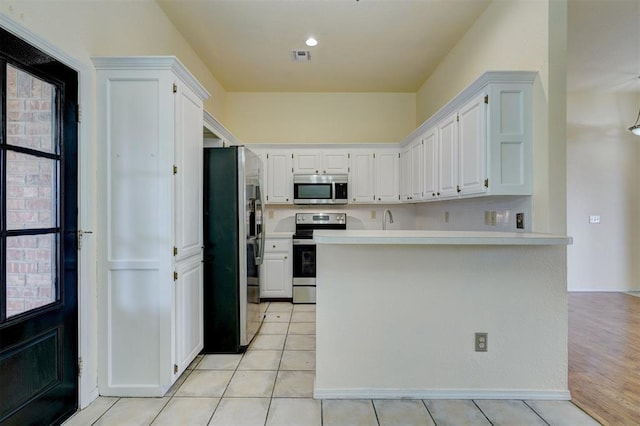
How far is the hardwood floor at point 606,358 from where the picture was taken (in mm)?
1859

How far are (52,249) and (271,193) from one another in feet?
9.23

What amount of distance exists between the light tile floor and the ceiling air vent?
3203 millimetres

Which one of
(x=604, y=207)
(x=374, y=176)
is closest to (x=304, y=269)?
(x=374, y=176)

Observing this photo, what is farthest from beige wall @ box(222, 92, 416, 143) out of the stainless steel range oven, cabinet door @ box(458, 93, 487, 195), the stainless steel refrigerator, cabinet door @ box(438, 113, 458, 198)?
cabinet door @ box(458, 93, 487, 195)

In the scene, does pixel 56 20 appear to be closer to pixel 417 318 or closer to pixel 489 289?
pixel 417 318

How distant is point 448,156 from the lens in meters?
2.75

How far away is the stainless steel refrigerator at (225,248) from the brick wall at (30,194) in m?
1.05

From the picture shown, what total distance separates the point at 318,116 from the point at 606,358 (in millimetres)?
4172

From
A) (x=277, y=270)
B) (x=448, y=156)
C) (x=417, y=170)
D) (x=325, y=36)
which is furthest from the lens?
(x=277, y=270)

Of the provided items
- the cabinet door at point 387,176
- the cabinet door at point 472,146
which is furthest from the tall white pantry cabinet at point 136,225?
the cabinet door at point 387,176

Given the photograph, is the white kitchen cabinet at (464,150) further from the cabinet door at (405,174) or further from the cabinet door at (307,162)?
the cabinet door at (307,162)

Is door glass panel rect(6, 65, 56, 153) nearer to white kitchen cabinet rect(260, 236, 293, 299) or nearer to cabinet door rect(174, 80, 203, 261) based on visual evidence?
cabinet door rect(174, 80, 203, 261)

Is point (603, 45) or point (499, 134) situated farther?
point (603, 45)

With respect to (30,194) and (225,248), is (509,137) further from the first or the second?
(30,194)
